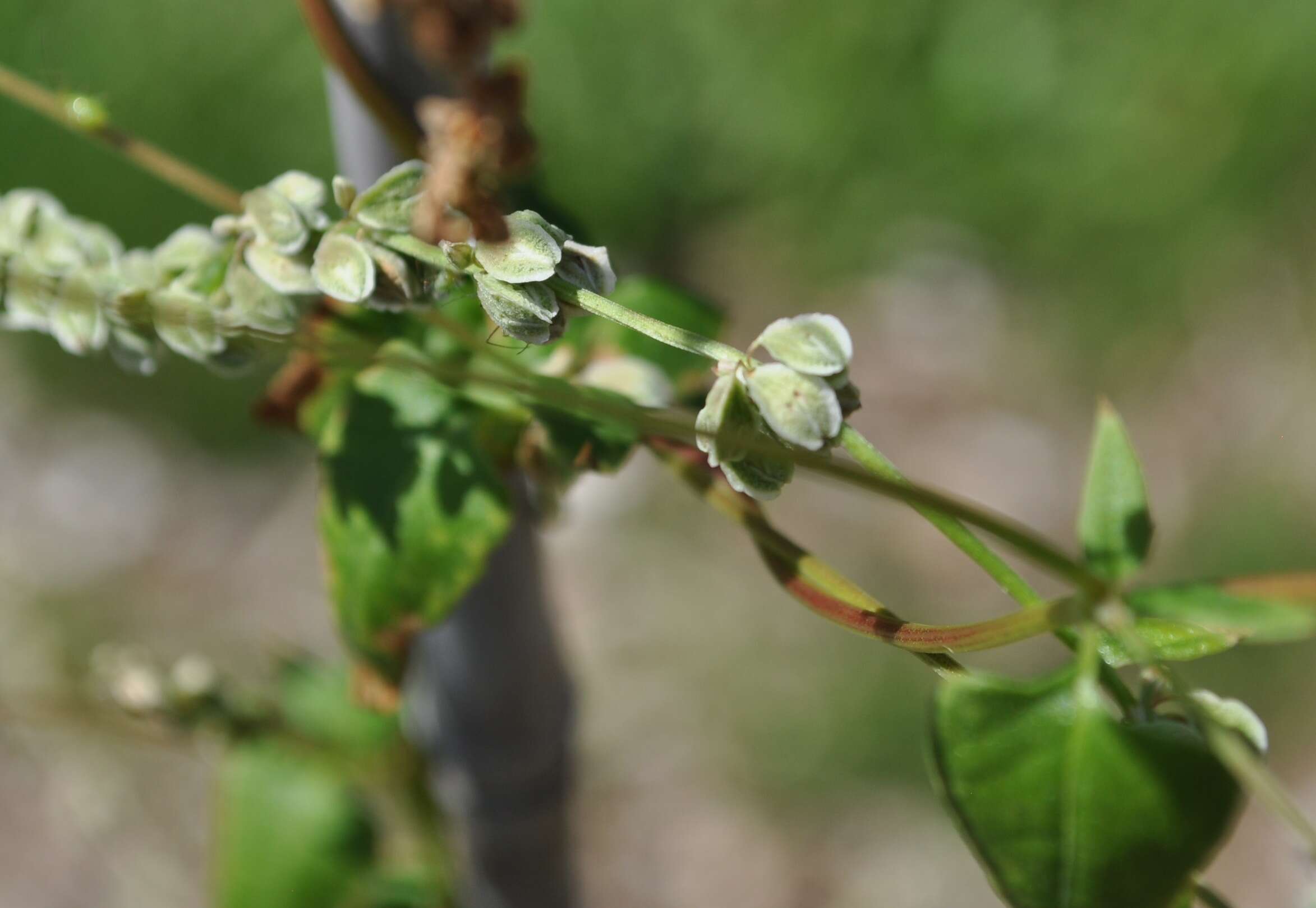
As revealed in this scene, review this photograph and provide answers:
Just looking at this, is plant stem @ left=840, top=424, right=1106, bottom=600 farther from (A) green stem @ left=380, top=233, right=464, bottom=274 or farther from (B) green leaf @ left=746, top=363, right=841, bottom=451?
(A) green stem @ left=380, top=233, right=464, bottom=274

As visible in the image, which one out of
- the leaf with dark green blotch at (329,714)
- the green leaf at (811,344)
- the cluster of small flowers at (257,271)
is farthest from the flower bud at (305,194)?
the leaf with dark green blotch at (329,714)

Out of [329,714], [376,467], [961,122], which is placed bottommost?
[376,467]

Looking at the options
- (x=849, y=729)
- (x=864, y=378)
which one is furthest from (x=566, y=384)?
(x=864, y=378)

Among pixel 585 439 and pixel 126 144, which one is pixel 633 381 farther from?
pixel 126 144

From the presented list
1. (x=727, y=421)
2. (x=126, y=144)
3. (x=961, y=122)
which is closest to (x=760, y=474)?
(x=727, y=421)

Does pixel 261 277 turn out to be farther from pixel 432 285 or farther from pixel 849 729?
pixel 849 729
